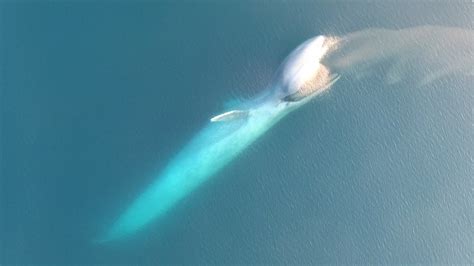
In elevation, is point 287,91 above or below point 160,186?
above

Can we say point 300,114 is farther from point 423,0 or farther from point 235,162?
point 423,0

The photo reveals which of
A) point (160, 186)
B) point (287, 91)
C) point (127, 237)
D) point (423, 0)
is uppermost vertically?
point (423, 0)

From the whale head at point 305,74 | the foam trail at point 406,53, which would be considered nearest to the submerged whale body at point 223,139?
the whale head at point 305,74

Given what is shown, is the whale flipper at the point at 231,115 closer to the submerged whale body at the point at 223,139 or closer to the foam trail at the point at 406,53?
the submerged whale body at the point at 223,139

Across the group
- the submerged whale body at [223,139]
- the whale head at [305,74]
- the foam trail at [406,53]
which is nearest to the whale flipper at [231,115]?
the submerged whale body at [223,139]

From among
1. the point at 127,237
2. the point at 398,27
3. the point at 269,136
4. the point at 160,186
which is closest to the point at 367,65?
the point at 398,27

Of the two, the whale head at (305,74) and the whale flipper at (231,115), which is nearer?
the whale head at (305,74)

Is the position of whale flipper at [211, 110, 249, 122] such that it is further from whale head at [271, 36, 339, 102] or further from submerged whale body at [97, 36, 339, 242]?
whale head at [271, 36, 339, 102]

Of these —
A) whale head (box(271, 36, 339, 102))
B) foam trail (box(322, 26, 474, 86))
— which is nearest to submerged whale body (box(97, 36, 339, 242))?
whale head (box(271, 36, 339, 102))
